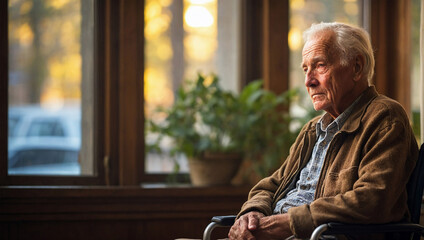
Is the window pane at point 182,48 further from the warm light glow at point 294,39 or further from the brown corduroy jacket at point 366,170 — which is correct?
the brown corduroy jacket at point 366,170

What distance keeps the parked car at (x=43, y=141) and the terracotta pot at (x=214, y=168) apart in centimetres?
71

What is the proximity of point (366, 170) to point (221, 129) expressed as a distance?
5.22 feet

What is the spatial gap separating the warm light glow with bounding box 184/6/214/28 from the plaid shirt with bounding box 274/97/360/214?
5.08ft

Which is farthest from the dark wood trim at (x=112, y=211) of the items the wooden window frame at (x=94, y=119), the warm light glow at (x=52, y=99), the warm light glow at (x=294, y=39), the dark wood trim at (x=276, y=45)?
the warm light glow at (x=294, y=39)

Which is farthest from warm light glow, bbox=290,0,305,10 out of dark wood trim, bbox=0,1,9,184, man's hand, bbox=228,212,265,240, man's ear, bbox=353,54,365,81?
man's hand, bbox=228,212,265,240

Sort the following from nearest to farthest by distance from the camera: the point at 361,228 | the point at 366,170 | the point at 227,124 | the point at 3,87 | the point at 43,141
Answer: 1. the point at 361,228
2. the point at 366,170
3. the point at 3,87
4. the point at 43,141
5. the point at 227,124

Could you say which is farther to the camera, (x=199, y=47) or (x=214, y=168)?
(x=199, y=47)

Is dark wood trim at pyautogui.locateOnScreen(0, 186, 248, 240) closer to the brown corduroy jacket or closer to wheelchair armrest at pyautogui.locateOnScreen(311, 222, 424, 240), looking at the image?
the brown corduroy jacket

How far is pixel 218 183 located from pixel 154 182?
1.32 feet

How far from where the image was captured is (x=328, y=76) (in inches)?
84.4

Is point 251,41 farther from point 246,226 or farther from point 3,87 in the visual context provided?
point 246,226

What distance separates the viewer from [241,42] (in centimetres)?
367

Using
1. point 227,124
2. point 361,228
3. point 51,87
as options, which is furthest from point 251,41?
point 361,228

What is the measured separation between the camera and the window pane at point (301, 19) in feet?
12.1
